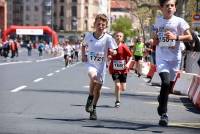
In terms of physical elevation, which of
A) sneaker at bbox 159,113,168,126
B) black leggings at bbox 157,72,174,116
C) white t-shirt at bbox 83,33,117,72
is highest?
white t-shirt at bbox 83,33,117,72

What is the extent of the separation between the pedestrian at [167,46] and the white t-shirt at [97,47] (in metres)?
1.32

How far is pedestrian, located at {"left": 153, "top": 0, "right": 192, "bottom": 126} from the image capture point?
1059 centimetres

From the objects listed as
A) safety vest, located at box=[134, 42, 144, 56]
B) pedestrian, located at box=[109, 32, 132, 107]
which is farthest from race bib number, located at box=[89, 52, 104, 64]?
safety vest, located at box=[134, 42, 144, 56]

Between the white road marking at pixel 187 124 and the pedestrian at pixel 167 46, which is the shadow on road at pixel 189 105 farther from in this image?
the pedestrian at pixel 167 46

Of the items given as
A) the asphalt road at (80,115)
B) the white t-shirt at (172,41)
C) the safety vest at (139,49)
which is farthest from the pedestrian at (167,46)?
the safety vest at (139,49)

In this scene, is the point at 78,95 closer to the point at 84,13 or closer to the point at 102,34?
the point at 102,34

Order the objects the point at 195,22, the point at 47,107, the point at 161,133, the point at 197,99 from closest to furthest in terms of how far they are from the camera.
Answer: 1. the point at 161,133
2. the point at 47,107
3. the point at 197,99
4. the point at 195,22

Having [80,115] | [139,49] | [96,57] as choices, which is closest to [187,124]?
[96,57]

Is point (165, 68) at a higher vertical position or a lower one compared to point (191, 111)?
higher

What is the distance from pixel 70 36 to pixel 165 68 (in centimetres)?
17600

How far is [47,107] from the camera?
13.9 metres

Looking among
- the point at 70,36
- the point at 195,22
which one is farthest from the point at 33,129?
the point at 70,36

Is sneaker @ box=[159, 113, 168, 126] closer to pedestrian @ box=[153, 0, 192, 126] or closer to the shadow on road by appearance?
pedestrian @ box=[153, 0, 192, 126]

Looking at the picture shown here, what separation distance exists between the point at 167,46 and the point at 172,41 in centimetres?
11
